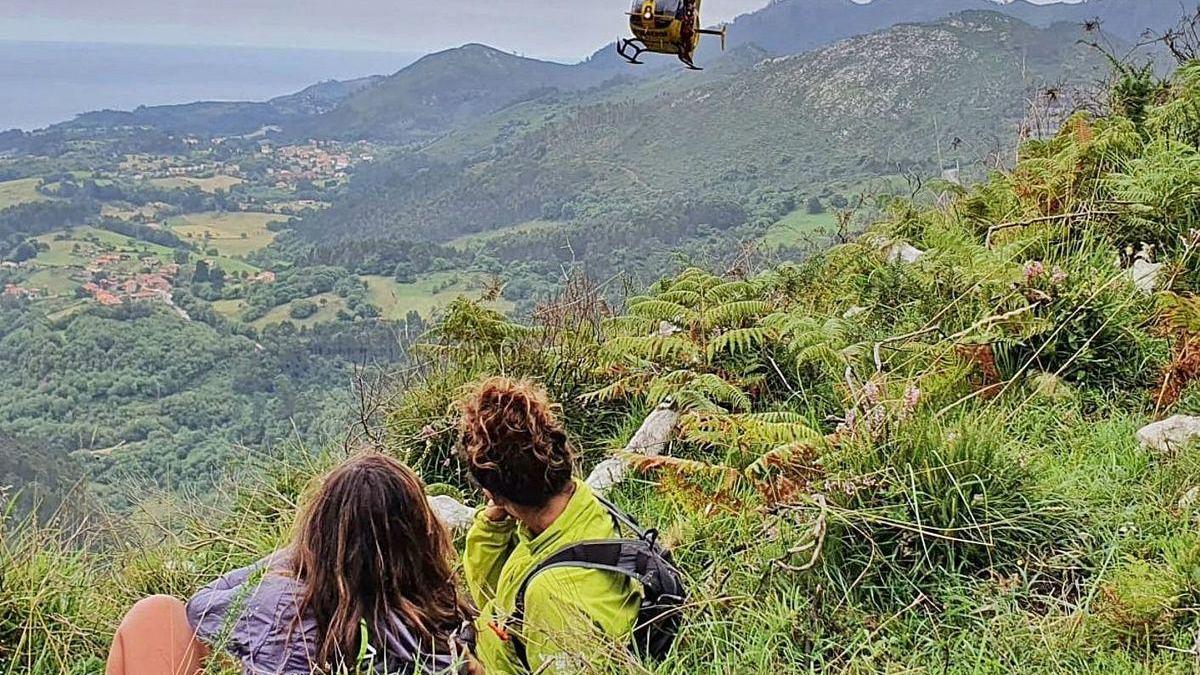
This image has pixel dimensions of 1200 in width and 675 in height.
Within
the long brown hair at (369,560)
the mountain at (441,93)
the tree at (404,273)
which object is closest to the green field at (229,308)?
the tree at (404,273)

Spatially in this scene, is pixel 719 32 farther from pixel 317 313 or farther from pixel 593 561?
pixel 317 313

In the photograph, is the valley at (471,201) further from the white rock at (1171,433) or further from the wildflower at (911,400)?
the white rock at (1171,433)

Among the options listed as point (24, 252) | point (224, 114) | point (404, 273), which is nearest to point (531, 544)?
point (404, 273)

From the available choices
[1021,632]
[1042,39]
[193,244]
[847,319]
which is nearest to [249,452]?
[847,319]

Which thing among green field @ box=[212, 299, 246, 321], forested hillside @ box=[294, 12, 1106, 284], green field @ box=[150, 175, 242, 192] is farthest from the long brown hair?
green field @ box=[150, 175, 242, 192]

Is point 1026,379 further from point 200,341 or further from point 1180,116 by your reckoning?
point 200,341

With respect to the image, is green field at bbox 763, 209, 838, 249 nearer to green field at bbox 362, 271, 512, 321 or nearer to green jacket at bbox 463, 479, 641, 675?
green field at bbox 362, 271, 512, 321
